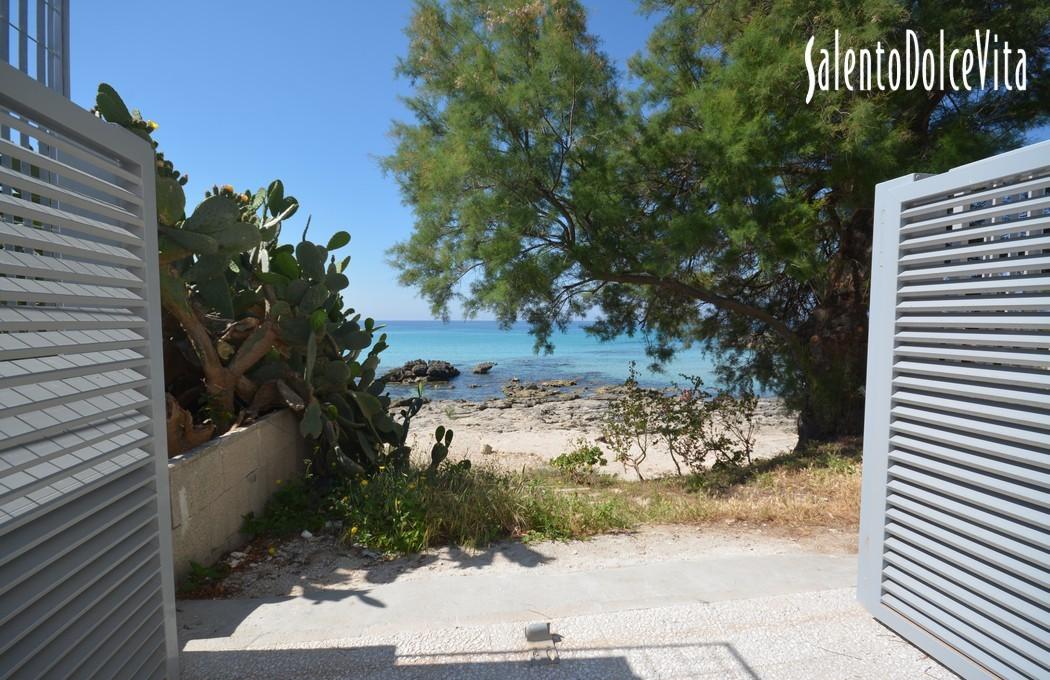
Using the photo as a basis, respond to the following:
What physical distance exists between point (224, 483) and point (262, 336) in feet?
3.80

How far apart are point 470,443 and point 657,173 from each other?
669 centimetres

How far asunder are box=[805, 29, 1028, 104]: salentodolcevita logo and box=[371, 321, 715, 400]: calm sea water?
431 centimetres

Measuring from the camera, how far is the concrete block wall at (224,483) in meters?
3.37

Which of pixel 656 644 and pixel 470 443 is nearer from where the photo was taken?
pixel 656 644

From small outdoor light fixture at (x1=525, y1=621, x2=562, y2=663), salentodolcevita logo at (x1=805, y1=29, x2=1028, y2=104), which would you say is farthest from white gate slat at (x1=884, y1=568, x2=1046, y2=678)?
salentodolcevita logo at (x1=805, y1=29, x2=1028, y2=104)

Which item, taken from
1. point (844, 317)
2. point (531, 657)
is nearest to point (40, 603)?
point (531, 657)

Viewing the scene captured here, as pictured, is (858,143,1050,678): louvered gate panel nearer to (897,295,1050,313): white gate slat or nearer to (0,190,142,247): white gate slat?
(897,295,1050,313): white gate slat

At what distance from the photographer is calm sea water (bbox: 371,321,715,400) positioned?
2372 cm

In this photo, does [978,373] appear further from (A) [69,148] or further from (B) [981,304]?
(A) [69,148]

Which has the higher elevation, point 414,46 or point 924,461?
point 414,46

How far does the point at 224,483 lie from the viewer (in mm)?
3859

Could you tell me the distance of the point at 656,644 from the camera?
2.56 m

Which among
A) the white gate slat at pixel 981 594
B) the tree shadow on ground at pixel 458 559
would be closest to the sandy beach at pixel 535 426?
the tree shadow on ground at pixel 458 559

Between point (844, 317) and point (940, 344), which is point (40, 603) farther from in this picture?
point (844, 317)
